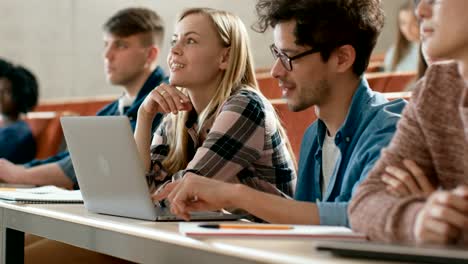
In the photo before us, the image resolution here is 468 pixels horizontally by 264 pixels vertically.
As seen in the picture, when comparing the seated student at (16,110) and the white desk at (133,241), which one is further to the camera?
the seated student at (16,110)

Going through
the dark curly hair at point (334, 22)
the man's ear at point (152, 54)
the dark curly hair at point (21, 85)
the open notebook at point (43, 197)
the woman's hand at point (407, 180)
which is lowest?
the dark curly hair at point (21, 85)

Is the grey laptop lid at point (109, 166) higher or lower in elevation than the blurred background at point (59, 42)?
higher

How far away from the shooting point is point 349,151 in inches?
76.7

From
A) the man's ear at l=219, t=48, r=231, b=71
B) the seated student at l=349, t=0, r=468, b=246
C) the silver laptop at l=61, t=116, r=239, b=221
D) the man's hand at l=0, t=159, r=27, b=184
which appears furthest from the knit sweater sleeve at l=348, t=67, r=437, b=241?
the man's hand at l=0, t=159, r=27, b=184

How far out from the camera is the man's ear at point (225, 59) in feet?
8.55

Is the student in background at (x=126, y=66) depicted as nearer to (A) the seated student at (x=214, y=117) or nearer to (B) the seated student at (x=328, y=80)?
(A) the seated student at (x=214, y=117)

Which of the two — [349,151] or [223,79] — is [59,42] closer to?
[223,79]

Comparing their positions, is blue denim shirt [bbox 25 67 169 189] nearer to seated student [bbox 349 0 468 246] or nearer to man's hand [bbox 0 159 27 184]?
man's hand [bbox 0 159 27 184]

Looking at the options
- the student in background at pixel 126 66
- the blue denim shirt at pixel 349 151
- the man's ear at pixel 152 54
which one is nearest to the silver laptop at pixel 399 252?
the blue denim shirt at pixel 349 151

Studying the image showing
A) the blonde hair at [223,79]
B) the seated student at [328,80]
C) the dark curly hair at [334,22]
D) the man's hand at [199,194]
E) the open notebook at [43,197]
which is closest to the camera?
the man's hand at [199,194]

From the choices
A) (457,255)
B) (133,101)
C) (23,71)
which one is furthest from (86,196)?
(23,71)

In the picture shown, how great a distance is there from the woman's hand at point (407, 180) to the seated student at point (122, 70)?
2.30 metres

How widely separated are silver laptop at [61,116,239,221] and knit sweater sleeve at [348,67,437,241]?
459mm

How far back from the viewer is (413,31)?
4.10 metres
